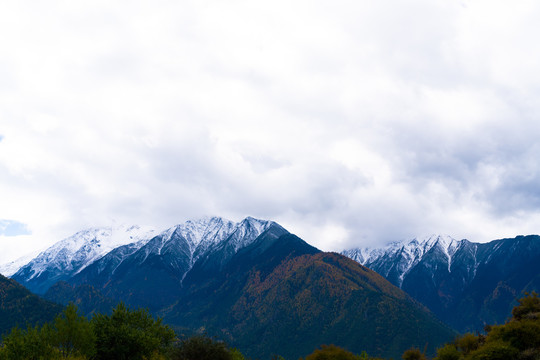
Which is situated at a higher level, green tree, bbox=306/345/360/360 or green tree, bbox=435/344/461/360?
green tree, bbox=435/344/461/360

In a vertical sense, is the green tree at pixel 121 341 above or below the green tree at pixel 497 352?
below

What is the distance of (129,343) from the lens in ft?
264

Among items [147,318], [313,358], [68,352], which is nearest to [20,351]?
[68,352]

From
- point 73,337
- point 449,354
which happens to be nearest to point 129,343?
point 73,337

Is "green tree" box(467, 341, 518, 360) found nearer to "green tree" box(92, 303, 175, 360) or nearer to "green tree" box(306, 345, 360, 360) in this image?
"green tree" box(306, 345, 360, 360)

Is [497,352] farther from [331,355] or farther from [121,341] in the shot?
[121,341]

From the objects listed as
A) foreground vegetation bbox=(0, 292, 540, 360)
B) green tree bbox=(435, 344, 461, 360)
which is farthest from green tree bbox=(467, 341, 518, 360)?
green tree bbox=(435, 344, 461, 360)

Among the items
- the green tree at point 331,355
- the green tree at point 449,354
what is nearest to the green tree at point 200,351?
the green tree at point 331,355

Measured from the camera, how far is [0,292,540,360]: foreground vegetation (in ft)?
228

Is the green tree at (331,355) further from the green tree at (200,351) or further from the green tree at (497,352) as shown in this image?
the green tree at (497,352)

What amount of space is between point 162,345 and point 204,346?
21.3 metres

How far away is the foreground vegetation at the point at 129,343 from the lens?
6956cm

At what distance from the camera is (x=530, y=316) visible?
87500mm

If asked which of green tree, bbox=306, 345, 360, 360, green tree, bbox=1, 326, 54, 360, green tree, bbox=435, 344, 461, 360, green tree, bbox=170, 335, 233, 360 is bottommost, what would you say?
green tree, bbox=1, 326, 54, 360
